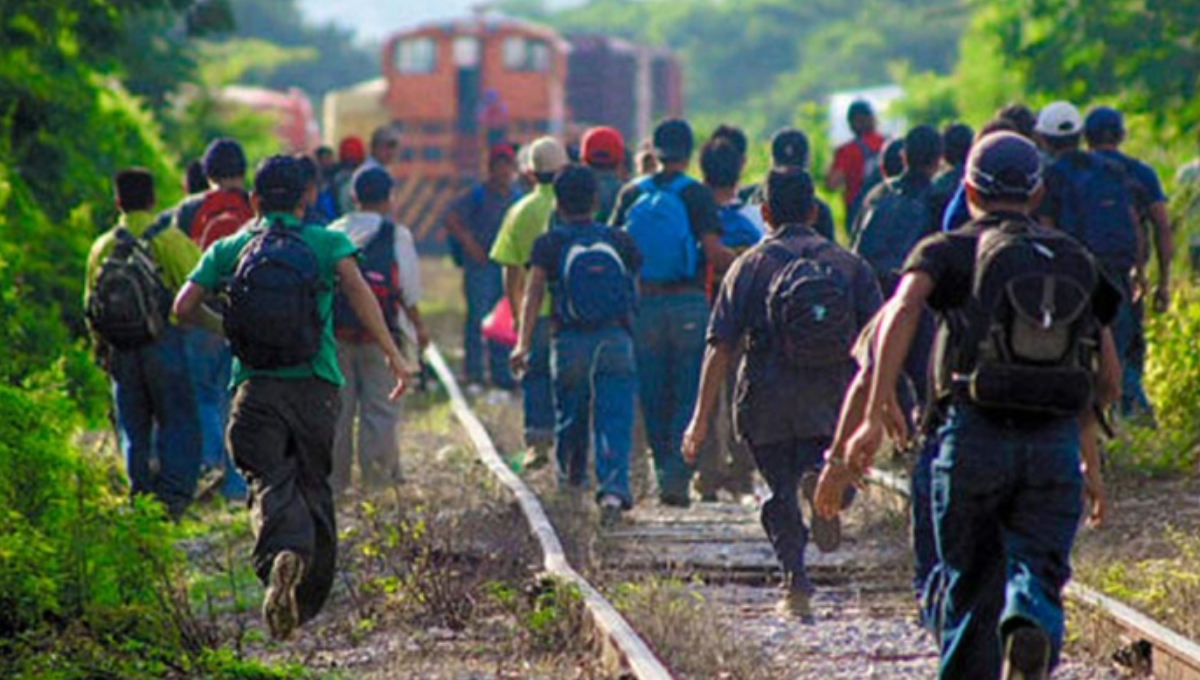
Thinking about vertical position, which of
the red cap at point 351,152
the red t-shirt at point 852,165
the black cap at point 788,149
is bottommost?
the red cap at point 351,152

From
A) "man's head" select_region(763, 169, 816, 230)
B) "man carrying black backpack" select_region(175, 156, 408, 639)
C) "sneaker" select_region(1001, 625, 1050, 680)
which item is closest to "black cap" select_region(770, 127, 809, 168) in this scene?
"man's head" select_region(763, 169, 816, 230)

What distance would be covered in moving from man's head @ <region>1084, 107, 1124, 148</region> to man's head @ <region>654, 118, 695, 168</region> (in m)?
2.23

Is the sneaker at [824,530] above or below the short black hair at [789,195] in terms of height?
below

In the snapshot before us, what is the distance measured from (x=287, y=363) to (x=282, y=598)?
89cm

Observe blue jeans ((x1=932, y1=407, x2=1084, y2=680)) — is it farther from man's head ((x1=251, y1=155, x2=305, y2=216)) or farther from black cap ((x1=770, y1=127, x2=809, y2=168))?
black cap ((x1=770, y1=127, x2=809, y2=168))

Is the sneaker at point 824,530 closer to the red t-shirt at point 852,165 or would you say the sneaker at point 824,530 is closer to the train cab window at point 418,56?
the red t-shirt at point 852,165

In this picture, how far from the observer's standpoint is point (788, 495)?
1051 cm

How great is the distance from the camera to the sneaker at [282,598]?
942 cm

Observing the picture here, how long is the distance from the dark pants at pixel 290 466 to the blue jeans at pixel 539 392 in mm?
5500

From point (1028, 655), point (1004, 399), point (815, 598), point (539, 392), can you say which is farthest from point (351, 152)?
point (1028, 655)

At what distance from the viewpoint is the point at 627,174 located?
17.8 metres

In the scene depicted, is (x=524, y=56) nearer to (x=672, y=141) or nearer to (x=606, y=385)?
(x=672, y=141)

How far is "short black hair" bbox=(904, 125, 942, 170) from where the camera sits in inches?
537

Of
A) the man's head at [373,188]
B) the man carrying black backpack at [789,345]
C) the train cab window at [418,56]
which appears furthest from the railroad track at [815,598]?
the train cab window at [418,56]
